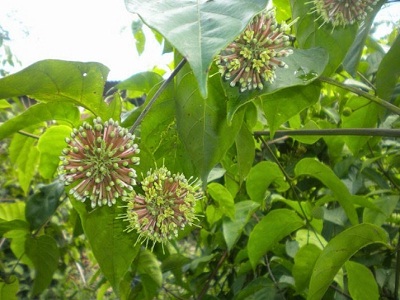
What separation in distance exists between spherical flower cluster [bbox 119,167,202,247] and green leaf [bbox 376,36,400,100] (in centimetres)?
28

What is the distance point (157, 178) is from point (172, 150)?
4cm

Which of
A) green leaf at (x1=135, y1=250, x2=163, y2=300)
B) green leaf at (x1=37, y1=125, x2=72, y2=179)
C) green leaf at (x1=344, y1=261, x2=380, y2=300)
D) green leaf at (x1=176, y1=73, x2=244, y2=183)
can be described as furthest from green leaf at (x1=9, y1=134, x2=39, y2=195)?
green leaf at (x1=344, y1=261, x2=380, y2=300)

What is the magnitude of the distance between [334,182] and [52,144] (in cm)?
40

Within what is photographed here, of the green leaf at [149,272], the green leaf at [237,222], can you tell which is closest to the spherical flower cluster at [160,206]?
the green leaf at [237,222]

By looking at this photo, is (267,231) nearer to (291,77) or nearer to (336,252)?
(336,252)

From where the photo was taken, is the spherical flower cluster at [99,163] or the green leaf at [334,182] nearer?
the spherical flower cluster at [99,163]

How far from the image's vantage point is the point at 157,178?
0.50 metres

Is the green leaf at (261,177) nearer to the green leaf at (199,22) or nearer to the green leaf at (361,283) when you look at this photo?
the green leaf at (361,283)

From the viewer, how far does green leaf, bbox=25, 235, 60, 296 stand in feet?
2.45

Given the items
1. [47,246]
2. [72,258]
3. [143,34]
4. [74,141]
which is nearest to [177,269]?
[47,246]

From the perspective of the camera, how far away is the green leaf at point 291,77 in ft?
1.32

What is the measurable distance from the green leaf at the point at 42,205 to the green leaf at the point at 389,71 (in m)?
0.48

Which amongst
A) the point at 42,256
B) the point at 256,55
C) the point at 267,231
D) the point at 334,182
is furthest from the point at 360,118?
the point at 42,256

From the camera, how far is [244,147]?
540 millimetres
